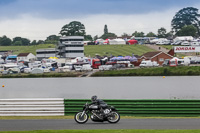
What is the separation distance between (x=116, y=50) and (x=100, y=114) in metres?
146

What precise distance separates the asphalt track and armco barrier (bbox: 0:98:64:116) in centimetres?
201

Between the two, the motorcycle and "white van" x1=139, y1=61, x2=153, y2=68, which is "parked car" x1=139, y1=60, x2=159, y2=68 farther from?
the motorcycle

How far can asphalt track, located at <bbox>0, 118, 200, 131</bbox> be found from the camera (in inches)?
803

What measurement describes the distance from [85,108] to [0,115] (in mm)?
7274

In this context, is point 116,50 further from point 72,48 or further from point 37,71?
point 37,71

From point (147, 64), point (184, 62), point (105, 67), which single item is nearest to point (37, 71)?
point (105, 67)

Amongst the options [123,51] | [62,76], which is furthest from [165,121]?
[123,51]

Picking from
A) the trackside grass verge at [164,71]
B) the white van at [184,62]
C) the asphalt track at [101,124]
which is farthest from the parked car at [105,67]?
the asphalt track at [101,124]

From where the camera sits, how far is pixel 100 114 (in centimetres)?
2136

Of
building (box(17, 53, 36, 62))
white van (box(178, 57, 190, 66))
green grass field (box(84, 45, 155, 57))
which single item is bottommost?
white van (box(178, 57, 190, 66))

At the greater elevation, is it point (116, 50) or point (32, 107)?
point (116, 50)

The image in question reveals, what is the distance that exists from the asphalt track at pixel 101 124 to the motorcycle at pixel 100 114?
26 cm

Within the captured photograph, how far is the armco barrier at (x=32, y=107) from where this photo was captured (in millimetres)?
25328

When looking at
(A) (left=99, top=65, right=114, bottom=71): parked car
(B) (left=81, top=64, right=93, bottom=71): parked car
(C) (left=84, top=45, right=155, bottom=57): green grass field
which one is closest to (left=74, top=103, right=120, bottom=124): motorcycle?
(A) (left=99, top=65, right=114, bottom=71): parked car
